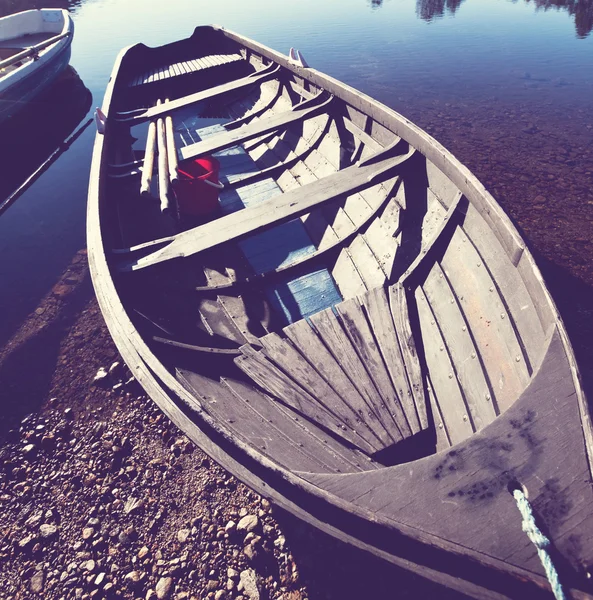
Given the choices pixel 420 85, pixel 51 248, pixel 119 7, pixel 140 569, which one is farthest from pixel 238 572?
pixel 119 7

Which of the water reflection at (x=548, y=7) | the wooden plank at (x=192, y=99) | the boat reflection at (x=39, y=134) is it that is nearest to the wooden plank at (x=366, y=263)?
the wooden plank at (x=192, y=99)

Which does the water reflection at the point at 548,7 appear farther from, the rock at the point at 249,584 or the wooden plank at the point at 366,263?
the rock at the point at 249,584

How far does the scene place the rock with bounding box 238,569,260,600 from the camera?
12.1ft

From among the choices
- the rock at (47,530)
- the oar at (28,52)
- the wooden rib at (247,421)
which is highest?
the oar at (28,52)

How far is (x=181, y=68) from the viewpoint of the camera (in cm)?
1200

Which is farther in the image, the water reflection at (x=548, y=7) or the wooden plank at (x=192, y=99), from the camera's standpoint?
the water reflection at (x=548, y=7)

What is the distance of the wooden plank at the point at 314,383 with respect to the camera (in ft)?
11.0

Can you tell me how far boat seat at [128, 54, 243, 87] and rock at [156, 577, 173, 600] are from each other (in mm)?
11806

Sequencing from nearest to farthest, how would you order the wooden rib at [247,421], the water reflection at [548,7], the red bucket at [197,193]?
1. the wooden rib at [247,421]
2. the red bucket at [197,193]
3. the water reflection at [548,7]

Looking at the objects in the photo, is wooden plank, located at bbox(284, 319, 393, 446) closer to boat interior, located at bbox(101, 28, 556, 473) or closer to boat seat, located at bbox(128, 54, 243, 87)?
boat interior, located at bbox(101, 28, 556, 473)

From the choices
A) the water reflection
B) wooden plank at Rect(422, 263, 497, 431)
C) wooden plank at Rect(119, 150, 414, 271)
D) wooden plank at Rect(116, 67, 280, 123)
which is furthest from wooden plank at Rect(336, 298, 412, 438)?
the water reflection

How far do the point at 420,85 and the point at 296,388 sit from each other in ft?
51.4

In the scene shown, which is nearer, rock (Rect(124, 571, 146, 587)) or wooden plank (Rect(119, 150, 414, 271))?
rock (Rect(124, 571, 146, 587))

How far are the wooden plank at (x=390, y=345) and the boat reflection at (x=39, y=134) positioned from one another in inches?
416
